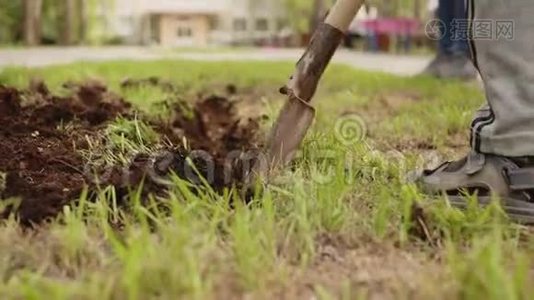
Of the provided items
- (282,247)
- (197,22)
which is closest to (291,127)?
(282,247)

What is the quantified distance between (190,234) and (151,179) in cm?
40

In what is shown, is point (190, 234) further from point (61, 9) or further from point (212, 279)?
point (61, 9)

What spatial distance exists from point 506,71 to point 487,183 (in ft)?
0.74

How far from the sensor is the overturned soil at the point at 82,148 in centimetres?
176

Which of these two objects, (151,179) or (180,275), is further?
(151,179)

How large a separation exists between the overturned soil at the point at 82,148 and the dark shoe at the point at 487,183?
430 millimetres

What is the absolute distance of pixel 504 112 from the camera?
5.86ft

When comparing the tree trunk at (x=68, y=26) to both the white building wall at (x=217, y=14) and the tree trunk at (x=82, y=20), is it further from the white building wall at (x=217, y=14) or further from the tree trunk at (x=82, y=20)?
the white building wall at (x=217, y=14)

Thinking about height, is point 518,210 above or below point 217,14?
above

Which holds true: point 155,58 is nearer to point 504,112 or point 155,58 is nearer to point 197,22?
point 504,112

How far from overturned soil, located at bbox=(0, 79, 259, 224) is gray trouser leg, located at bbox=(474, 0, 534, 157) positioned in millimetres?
547

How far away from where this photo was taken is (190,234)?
4.60ft

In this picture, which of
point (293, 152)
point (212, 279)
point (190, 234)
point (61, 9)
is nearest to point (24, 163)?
point (293, 152)

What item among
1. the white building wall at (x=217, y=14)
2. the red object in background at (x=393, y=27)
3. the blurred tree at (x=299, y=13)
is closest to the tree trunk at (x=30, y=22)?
the red object in background at (x=393, y=27)
